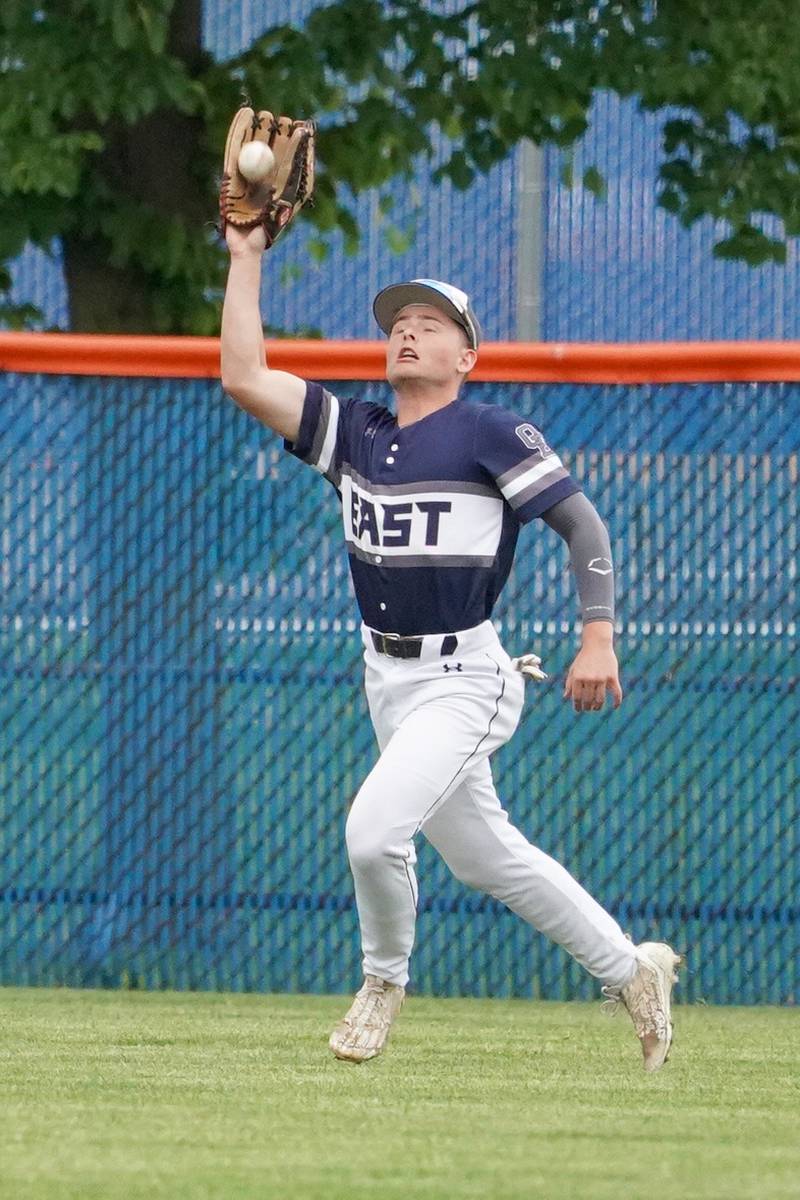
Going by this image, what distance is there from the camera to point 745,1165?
4.10 metres

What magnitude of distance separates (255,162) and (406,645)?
46.0 inches

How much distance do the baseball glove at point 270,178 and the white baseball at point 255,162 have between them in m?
0.02

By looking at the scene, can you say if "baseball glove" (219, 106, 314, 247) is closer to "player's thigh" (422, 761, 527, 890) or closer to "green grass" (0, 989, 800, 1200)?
"player's thigh" (422, 761, 527, 890)

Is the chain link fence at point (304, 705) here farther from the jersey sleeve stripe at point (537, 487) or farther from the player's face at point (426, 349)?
the jersey sleeve stripe at point (537, 487)

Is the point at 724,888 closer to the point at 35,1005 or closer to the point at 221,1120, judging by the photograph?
the point at 35,1005

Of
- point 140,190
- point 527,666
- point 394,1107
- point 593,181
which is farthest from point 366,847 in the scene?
point 593,181

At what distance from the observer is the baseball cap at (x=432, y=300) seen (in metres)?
5.72

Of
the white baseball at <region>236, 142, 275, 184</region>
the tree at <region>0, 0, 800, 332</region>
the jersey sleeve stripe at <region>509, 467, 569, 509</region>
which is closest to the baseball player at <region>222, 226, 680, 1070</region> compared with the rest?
the jersey sleeve stripe at <region>509, 467, 569, 509</region>

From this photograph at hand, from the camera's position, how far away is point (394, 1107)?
4.77m

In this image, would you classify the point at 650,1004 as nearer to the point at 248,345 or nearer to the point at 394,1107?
the point at 394,1107

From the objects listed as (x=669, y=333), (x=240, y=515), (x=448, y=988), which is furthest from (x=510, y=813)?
(x=669, y=333)

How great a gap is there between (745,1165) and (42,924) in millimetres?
3781

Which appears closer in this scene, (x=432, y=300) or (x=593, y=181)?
(x=432, y=300)

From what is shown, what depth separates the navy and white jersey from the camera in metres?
5.49
